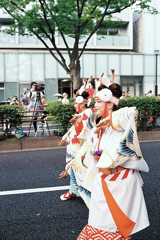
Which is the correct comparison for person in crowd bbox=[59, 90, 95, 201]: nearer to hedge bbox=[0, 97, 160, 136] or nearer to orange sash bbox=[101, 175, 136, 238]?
orange sash bbox=[101, 175, 136, 238]

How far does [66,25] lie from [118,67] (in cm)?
1397

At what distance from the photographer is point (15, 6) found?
11844 mm

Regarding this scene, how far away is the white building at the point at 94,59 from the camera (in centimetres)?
2303

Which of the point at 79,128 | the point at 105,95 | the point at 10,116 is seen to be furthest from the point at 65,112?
the point at 105,95

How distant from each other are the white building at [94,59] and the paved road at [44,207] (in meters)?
18.1

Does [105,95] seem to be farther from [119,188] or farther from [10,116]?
[10,116]

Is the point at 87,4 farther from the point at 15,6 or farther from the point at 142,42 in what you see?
the point at 142,42

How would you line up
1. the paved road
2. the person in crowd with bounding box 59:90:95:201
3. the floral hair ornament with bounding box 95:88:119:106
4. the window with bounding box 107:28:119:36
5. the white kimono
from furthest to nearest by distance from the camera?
the window with bounding box 107:28:119:36, the person in crowd with bounding box 59:90:95:201, the paved road, the floral hair ornament with bounding box 95:88:119:106, the white kimono

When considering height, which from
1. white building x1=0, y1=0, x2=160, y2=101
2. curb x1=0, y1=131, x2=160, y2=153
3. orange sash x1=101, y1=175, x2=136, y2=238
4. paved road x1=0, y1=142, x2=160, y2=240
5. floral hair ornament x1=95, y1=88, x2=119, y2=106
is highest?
white building x1=0, y1=0, x2=160, y2=101

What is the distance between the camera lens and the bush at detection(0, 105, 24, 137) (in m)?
8.14

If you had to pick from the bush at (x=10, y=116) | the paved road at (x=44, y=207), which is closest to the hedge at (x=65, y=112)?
the bush at (x=10, y=116)

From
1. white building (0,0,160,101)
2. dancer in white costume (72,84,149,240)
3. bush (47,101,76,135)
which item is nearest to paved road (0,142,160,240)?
dancer in white costume (72,84,149,240)

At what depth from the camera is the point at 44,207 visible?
3623 mm

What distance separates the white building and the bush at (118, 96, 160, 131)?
1527cm
